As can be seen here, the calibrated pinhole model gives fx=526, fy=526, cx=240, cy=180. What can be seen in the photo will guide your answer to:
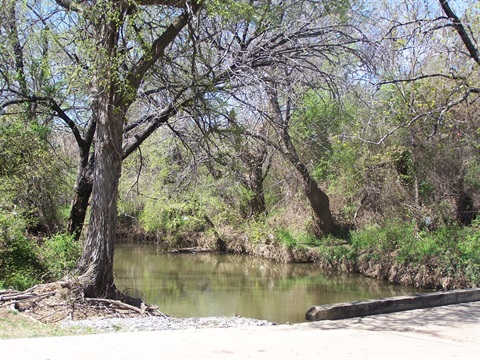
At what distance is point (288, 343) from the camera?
6.41m

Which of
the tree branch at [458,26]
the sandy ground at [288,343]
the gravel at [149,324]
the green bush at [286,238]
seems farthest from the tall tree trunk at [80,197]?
the green bush at [286,238]

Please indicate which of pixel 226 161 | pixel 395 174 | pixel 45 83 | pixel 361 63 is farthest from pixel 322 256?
pixel 45 83

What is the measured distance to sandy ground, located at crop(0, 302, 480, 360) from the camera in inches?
223

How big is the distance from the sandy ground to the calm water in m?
5.75

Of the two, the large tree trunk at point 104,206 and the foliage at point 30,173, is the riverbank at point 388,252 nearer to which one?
the large tree trunk at point 104,206

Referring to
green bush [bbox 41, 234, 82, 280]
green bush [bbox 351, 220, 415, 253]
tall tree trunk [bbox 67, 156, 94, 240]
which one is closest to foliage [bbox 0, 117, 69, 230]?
tall tree trunk [bbox 67, 156, 94, 240]

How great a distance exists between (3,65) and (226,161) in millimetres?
6204

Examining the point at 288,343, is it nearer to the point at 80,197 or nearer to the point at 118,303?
the point at 118,303

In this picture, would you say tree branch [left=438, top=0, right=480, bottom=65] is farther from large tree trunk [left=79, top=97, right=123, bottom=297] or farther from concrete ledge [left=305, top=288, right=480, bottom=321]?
large tree trunk [left=79, top=97, right=123, bottom=297]

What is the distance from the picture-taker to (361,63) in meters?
12.1

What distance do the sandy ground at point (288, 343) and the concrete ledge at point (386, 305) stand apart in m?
0.34

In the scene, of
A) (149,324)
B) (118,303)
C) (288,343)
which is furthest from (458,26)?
(118,303)

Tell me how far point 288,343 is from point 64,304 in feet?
18.2

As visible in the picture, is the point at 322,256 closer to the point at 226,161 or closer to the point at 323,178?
the point at 323,178
